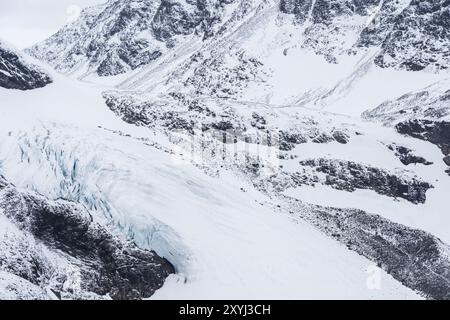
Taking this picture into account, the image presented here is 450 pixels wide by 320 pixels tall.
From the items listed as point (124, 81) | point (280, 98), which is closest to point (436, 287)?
point (280, 98)

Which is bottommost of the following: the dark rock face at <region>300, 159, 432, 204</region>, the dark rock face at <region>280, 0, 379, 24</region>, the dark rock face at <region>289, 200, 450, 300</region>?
the dark rock face at <region>289, 200, 450, 300</region>

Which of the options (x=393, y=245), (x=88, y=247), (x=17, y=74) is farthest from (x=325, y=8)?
(x=88, y=247)

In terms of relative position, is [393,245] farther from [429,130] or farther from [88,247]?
[429,130]

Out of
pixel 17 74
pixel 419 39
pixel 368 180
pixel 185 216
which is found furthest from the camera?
pixel 419 39

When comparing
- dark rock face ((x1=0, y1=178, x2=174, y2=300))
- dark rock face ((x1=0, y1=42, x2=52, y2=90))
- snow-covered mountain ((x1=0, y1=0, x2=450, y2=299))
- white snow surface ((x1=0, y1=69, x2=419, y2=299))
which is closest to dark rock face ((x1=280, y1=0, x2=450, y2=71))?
snow-covered mountain ((x1=0, y1=0, x2=450, y2=299))

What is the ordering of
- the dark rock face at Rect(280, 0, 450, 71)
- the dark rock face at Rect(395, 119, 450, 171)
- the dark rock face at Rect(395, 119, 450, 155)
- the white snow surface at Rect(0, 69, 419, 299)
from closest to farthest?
the white snow surface at Rect(0, 69, 419, 299), the dark rock face at Rect(395, 119, 450, 171), the dark rock face at Rect(395, 119, 450, 155), the dark rock face at Rect(280, 0, 450, 71)

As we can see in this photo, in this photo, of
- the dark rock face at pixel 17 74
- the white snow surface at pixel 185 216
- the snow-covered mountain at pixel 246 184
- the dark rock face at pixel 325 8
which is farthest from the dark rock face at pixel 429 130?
the dark rock face at pixel 325 8

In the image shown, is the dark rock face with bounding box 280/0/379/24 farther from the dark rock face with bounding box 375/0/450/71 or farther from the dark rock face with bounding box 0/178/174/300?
the dark rock face with bounding box 0/178/174/300

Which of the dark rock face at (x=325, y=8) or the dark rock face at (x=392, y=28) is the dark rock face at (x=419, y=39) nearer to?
the dark rock face at (x=392, y=28)
